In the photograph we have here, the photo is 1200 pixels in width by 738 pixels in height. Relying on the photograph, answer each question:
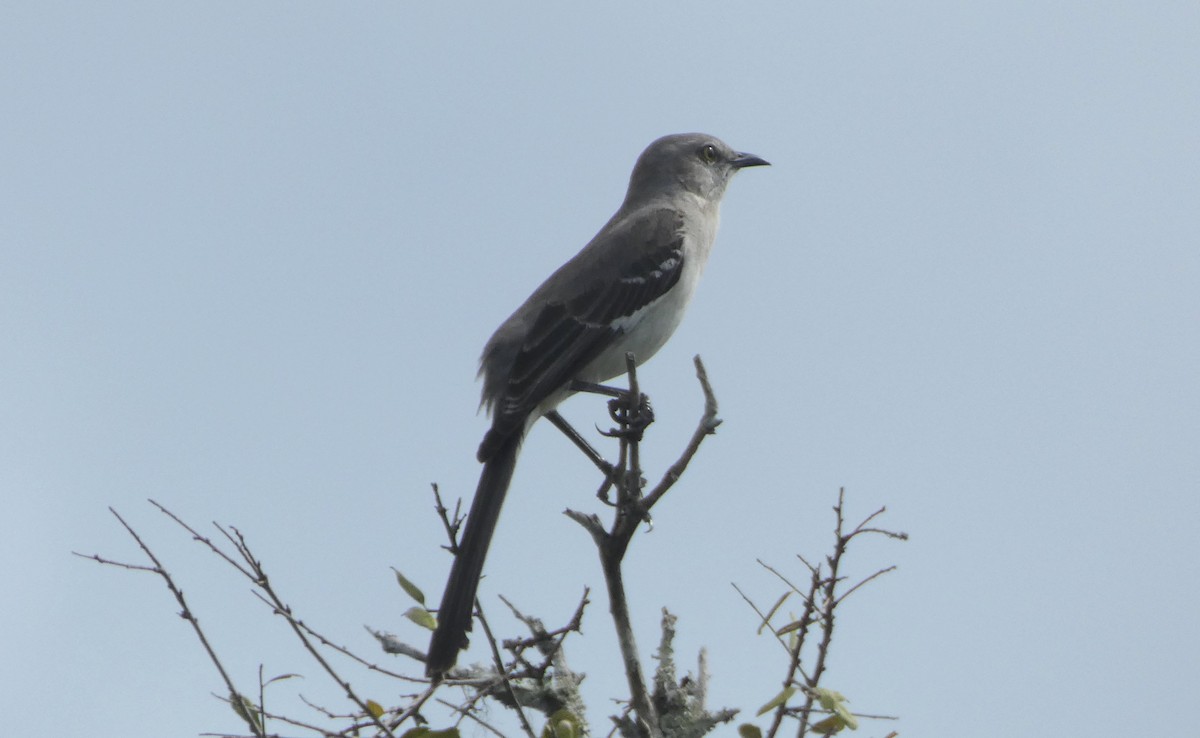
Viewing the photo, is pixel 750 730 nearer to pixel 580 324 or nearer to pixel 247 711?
pixel 247 711

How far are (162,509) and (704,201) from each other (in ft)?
14.6

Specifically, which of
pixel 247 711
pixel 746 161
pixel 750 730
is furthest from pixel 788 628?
pixel 746 161

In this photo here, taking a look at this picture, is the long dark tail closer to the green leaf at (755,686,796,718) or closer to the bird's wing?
the bird's wing

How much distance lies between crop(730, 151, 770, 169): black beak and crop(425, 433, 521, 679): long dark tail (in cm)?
323

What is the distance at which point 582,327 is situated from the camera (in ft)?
21.7

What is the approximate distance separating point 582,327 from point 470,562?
1.64 meters

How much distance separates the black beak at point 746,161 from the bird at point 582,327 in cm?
79

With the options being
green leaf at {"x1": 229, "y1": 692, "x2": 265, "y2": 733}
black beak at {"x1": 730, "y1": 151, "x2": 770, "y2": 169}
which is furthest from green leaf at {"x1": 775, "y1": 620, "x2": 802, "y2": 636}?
black beak at {"x1": 730, "y1": 151, "x2": 770, "y2": 169}

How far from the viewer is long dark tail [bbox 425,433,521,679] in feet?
16.2

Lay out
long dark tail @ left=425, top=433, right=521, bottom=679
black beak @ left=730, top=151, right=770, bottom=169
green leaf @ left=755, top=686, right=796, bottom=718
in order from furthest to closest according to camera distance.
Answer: black beak @ left=730, top=151, right=770, bottom=169
long dark tail @ left=425, top=433, right=521, bottom=679
green leaf @ left=755, top=686, right=796, bottom=718

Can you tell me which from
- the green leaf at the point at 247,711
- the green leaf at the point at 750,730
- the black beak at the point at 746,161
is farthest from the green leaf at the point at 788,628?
the black beak at the point at 746,161

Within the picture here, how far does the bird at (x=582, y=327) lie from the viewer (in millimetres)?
6055

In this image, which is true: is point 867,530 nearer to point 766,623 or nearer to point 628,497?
point 766,623

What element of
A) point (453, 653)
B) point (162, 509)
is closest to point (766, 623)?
point (453, 653)
